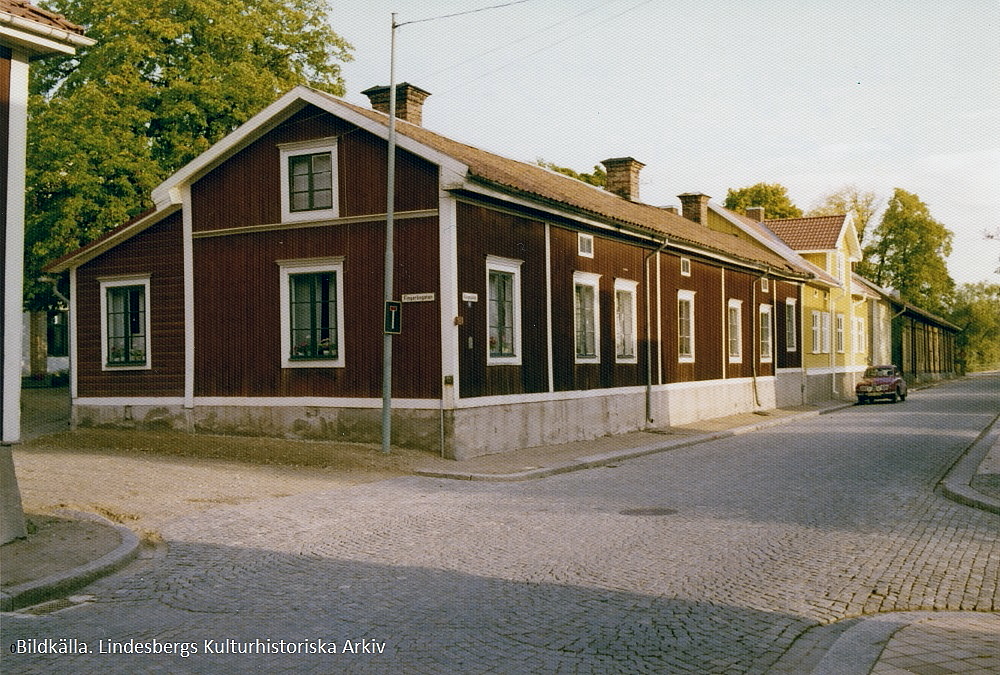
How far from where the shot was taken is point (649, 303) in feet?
79.7

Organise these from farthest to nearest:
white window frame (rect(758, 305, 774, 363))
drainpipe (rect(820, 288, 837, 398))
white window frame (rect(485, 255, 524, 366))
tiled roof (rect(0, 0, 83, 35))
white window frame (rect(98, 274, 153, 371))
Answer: drainpipe (rect(820, 288, 837, 398)), white window frame (rect(758, 305, 774, 363)), white window frame (rect(98, 274, 153, 371)), white window frame (rect(485, 255, 524, 366)), tiled roof (rect(0, 0, 83, 35))

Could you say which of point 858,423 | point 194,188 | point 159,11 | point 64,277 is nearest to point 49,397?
point 64,277

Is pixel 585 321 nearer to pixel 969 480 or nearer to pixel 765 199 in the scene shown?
pixel 969 480

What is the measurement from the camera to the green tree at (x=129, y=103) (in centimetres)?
2609

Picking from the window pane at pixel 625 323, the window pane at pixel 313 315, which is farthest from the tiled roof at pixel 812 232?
the window pane at pixel 313 315

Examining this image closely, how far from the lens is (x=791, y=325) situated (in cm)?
3759

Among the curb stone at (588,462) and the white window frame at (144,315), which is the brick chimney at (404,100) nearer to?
the white window frame at (144,315)

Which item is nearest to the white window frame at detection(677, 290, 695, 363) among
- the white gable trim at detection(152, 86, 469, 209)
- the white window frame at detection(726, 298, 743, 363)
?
the white window frame at detection(726, 298, 743, 363)

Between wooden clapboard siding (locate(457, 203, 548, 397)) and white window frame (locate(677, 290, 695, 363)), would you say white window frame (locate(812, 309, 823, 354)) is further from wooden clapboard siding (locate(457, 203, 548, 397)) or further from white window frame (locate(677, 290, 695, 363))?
wooden clapboard siding (locate(457, 203, 548, 397))

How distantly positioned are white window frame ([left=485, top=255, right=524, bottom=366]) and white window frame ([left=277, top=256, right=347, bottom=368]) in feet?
9.00

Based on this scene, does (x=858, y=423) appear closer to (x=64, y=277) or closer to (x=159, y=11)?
(x=64, y=277)

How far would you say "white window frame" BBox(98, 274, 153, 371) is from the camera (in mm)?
20031

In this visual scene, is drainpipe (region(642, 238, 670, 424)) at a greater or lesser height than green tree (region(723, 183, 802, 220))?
lesser

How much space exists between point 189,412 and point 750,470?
1130 cm
